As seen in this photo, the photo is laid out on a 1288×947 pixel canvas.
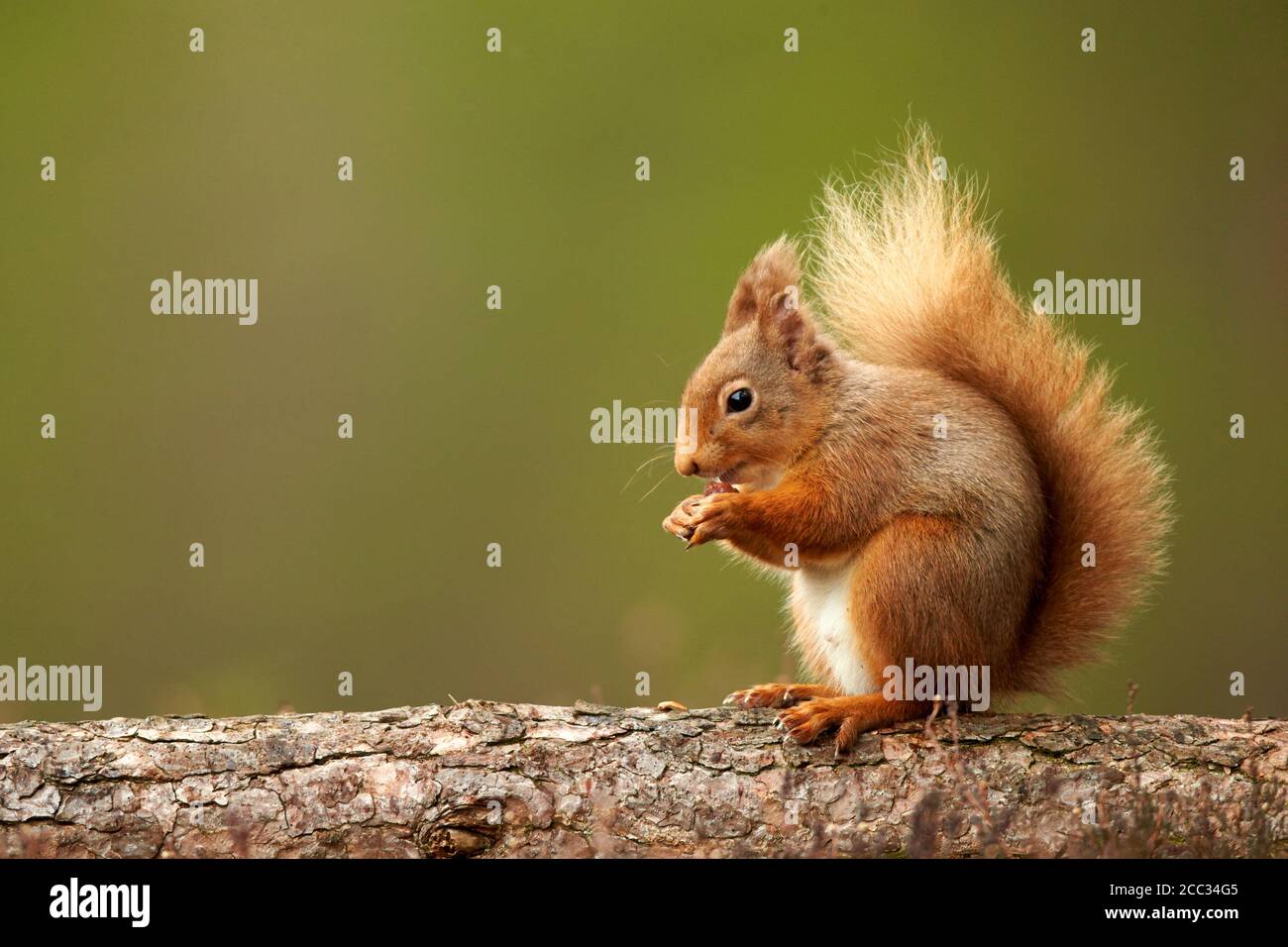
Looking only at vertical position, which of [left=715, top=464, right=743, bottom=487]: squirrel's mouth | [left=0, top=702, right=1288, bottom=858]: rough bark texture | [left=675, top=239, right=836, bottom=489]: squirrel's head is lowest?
[left=0, top=702, right=1288, bottom=858]: rough bark texture

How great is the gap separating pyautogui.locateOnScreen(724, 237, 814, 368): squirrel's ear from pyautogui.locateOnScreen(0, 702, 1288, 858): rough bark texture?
0.70 metres

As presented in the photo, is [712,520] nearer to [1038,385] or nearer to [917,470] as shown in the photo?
[917,470]

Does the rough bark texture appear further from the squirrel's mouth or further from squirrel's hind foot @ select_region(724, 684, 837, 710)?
the squirrel's mouth

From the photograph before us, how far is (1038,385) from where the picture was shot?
7.34 feet

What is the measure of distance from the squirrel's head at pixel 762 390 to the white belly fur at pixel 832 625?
0.20 metres

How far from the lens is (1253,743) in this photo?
1952mm

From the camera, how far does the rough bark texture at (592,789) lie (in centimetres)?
181

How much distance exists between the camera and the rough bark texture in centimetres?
181

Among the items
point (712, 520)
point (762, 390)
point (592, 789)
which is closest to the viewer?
point (592, 789)

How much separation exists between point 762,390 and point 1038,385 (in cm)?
49

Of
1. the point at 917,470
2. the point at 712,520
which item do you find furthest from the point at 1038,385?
the point at 712,520

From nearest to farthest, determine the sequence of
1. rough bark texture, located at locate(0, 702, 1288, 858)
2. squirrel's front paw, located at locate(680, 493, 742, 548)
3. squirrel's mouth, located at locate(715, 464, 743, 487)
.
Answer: rough bark texture, located at locate(0, 702, 1288, 858) < squirrel's front paw, located at locate(680, 493, 742, 548) < squirrel's mouth, located at locate(715, 464, 743, 487)

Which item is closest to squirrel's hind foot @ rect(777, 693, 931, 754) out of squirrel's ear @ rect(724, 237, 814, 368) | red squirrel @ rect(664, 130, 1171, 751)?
red squirrel @ rect(664, 130, 1171, 751)

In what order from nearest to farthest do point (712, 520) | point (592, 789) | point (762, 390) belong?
1. point (592, 789)
2. point (712, 520)
3. point (762, 390)
